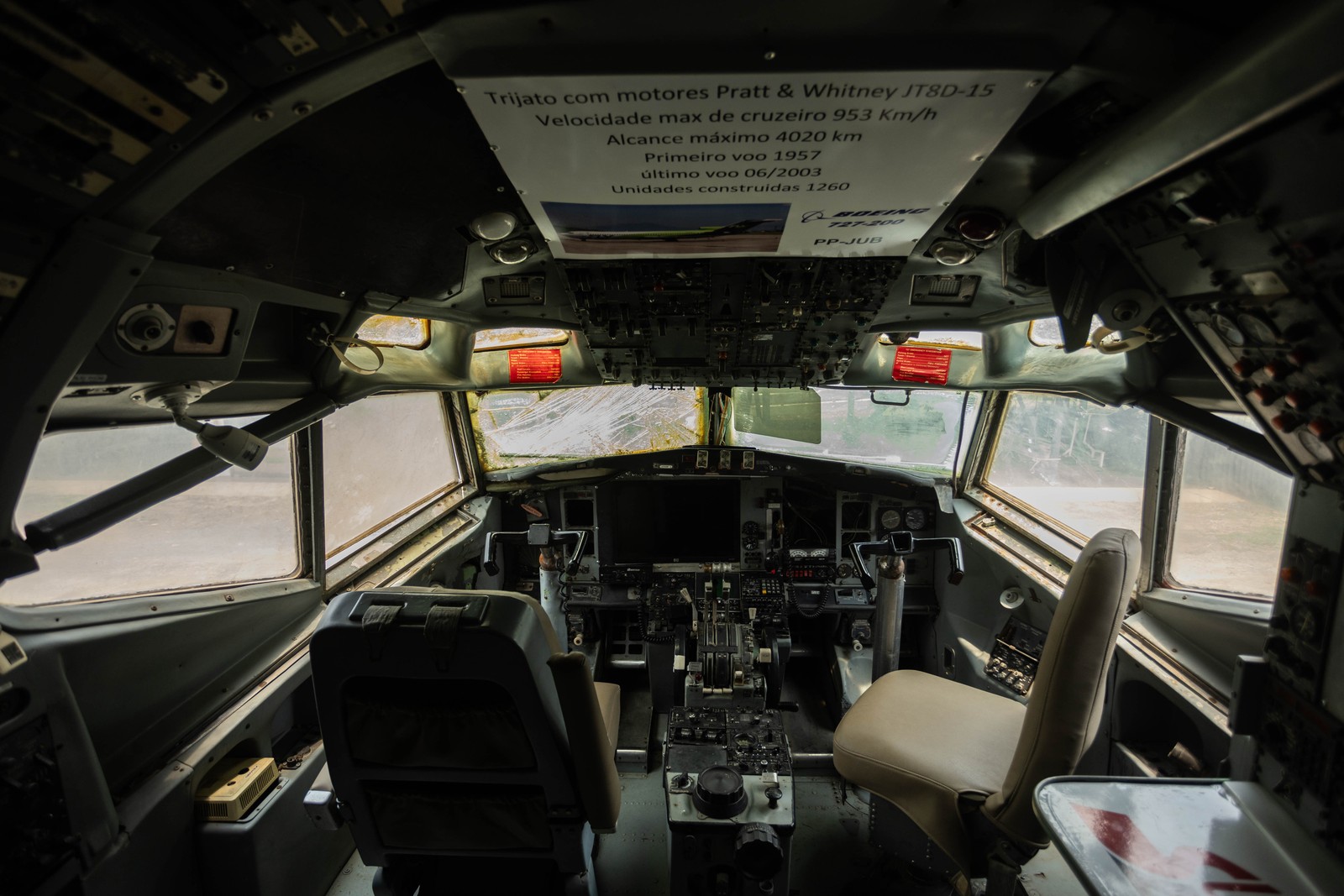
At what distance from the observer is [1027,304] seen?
231cm

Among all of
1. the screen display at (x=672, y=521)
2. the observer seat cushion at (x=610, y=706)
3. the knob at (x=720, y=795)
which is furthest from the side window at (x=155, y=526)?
the knob at (x=720, y=795)

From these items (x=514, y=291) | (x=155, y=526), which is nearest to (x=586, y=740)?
(x=514, y=291)

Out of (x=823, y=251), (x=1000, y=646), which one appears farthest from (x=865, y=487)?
(x=823, y=251)

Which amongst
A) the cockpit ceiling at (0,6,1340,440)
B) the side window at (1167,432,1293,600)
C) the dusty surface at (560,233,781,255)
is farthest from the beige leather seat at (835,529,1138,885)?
the dusty surface at (560,233,781,255)

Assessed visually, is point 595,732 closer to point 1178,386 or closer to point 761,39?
point 761,39

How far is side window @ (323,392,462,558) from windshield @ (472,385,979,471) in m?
0.32

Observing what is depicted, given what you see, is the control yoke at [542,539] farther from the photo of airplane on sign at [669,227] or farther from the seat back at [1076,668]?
the seat back at [1076,668]

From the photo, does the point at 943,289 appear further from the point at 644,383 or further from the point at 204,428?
the point at 204,428

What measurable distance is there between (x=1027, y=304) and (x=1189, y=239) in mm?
1086

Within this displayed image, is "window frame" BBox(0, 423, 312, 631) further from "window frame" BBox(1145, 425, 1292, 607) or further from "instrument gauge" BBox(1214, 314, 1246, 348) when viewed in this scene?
"window frame" BBox(1145, 425, 1292, 607)

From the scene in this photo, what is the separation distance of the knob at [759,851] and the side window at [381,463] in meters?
2.36

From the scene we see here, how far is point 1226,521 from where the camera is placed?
2512mm

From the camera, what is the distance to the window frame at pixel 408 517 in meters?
3.12

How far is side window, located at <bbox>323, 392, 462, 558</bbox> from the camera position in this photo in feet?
10.5
